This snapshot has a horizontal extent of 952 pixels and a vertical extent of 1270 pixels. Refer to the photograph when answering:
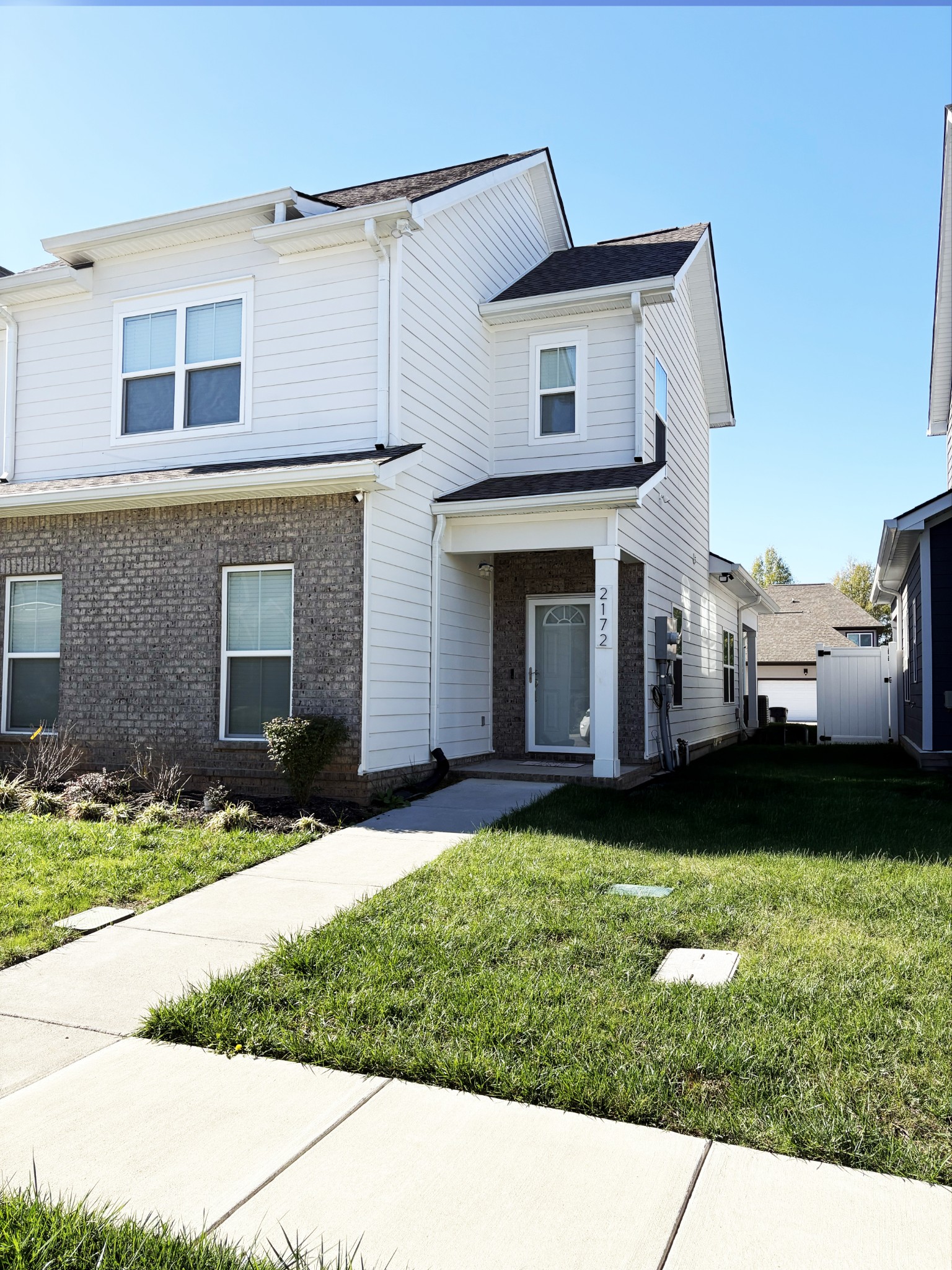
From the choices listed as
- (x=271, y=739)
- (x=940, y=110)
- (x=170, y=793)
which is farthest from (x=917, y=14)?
(x=170, y=793)

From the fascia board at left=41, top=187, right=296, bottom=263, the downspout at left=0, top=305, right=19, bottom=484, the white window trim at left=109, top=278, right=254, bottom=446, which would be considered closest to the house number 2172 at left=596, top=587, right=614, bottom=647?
the white window trim at left=109, top=278, right=254, bottom=446

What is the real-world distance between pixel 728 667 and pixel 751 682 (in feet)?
15.1

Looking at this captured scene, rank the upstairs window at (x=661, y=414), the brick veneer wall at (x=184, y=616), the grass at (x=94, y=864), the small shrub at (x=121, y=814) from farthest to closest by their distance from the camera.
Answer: the upstairs window at (x=661, y=414)
the brick veneer wall at (x=184, y=616)
the small shrub at (x=121, y=814)
the grass at (x=94, y=864)

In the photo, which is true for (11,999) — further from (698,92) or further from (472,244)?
(698,92)

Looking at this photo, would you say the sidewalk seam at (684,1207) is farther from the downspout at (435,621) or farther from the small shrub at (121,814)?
the downspout at (435,621)

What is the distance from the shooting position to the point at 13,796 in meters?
9.73

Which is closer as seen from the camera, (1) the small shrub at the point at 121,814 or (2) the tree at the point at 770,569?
(1) the small shrub at the point at 121,814

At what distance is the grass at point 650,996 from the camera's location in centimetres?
336

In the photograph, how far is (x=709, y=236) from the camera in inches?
603

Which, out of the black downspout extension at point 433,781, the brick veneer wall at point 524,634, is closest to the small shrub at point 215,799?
the black downspout extension at point 433,781

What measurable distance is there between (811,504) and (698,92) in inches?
2296

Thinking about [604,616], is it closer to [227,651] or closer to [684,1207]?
[227,651]

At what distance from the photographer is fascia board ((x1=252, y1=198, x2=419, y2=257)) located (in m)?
9.90

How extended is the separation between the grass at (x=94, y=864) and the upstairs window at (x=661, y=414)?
800 centimetres
